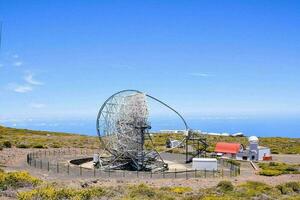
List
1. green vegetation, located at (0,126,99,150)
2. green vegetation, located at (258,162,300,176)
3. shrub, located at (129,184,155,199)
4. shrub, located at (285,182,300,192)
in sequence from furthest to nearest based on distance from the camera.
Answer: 1. green vegetation, located at (0,126,99,150)
2. green vegetation, located at (258,162,300,176)
3. shrub, located at (285,182,300,192)
4. shrub, located at (129,184,155,199)

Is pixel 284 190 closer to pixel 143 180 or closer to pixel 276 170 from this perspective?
pixel 143 180

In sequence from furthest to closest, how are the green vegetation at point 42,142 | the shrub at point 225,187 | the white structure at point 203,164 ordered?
the green vegetation at point 42,142 → the white structure at point 203,164 → the shrub at point 225,187

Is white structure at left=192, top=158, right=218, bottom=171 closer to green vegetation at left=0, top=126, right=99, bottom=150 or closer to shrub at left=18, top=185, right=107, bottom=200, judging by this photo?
shrub at left=18, top=185, right=107, bottom=200

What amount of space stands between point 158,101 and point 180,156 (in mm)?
15376

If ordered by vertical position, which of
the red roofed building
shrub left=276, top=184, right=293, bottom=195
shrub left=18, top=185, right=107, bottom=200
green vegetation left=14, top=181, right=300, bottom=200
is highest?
the red roofed building

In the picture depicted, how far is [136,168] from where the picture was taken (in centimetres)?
4538

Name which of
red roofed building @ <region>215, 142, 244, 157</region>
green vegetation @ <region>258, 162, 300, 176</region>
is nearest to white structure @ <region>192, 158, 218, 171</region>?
green vegetation @ <region>258, 162, 300, 176</region>

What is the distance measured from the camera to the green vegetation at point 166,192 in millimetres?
25109

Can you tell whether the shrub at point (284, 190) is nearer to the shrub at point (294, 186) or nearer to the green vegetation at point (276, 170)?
the shrub at point (294, 186)

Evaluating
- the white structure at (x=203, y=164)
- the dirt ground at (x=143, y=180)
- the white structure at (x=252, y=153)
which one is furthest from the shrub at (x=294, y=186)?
the white structure at (x=252, y=153)

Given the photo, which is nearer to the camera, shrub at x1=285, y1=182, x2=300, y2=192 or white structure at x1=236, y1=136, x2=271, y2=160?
shrub at x1=285, y1=182, x2=300, y2=192

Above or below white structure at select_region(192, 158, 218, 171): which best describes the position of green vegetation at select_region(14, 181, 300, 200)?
below

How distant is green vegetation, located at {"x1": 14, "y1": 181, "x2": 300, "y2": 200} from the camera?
2511 centimetres

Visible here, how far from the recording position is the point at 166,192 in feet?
97.5
